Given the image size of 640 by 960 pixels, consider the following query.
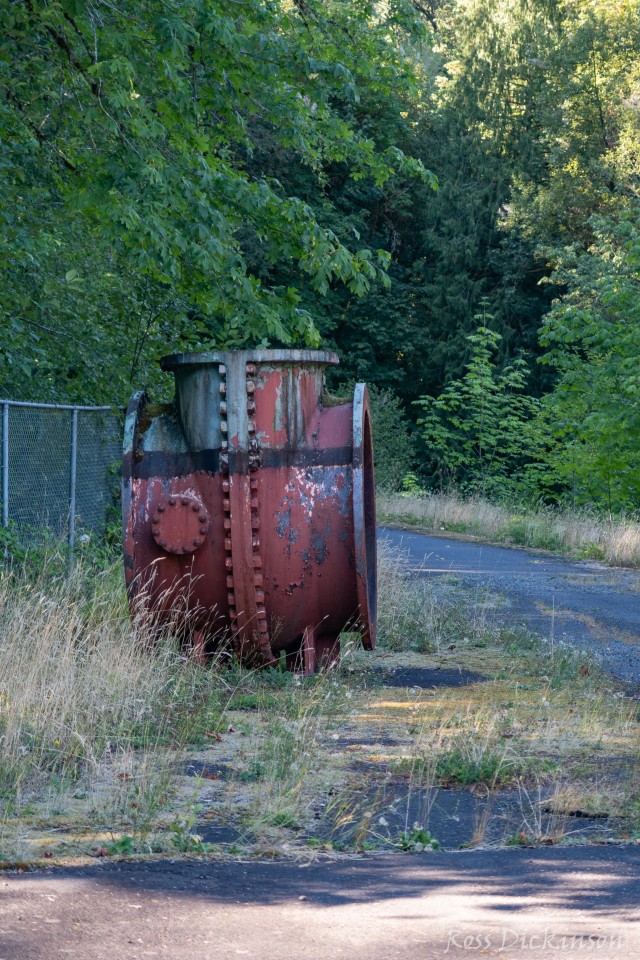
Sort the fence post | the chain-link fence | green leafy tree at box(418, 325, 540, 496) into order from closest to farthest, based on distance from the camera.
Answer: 1. the chain-link fence
2. the fence post
3. green leafy tree at box(418, 325, 540, 496)

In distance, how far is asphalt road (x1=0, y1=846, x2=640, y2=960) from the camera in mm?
3260

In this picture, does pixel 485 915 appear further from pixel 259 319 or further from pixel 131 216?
pixel 259 319

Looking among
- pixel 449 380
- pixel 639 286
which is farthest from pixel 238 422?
pixel 449 380

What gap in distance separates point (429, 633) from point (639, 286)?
13308 millimetres

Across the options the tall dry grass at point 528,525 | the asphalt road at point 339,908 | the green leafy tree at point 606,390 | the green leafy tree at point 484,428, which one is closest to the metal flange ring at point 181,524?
the asphalt road at point 339,908

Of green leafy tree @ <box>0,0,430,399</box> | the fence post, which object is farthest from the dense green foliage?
the fence post

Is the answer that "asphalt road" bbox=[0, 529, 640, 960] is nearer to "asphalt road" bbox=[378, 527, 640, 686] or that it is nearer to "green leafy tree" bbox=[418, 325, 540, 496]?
"asphalt road" bbox=[378, 527, 640, 686]

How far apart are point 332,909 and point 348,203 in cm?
3676

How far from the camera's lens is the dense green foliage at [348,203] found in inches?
367

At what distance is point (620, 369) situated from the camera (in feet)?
65.1

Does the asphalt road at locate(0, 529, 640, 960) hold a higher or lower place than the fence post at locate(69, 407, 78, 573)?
lower

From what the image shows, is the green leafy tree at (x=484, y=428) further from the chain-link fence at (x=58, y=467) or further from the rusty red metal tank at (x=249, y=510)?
the rusty red metal tank at (x=249, y=510)

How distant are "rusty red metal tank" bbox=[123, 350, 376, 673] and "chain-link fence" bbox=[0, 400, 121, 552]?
9.17 feet

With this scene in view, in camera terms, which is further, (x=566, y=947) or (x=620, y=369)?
(x=620, y=369)
